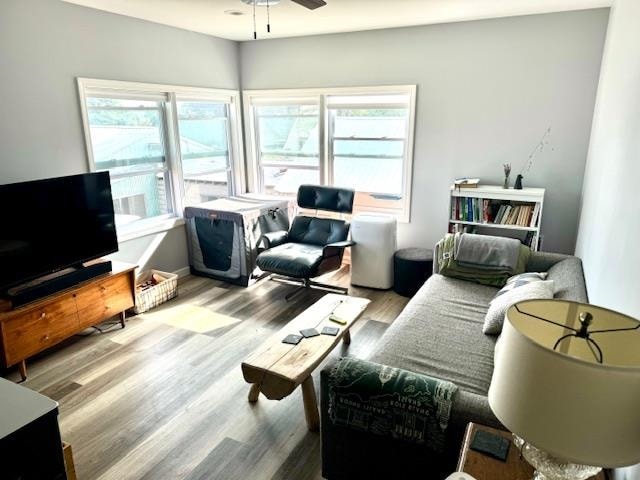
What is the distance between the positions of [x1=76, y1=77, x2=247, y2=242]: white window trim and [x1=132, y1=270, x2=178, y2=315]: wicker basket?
0.41 meters

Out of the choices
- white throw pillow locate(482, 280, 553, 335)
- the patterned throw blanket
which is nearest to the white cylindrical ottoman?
white throw pillow locate(482, 280, 553, 335)

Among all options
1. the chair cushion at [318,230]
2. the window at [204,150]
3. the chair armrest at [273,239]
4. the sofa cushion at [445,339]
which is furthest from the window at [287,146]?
the sofa cushion at [445,339]

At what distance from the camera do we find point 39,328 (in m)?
2.86

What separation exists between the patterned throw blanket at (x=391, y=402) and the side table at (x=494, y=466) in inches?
8.8

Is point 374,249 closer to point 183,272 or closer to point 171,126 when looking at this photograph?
point 183,272

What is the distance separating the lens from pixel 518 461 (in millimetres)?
1278

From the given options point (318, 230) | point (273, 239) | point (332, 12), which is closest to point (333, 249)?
point (318, 230)

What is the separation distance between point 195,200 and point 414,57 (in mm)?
2855

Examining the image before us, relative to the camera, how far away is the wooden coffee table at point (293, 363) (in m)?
2.17

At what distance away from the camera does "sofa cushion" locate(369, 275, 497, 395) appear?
2.08 metres

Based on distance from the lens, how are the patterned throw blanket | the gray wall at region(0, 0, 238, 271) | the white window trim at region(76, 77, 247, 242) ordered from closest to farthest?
the patterned throw blanket → the gray wall at region(0, 0, 238, 271) → the white window trim at region(76, 77, 247, 242)

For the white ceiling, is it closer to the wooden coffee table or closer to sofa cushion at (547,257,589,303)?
sofa cushion at (547,257,589,303)

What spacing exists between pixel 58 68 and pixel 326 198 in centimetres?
258

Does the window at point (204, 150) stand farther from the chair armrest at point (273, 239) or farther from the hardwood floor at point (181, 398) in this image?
the hardwood floor at point (181, 398)
